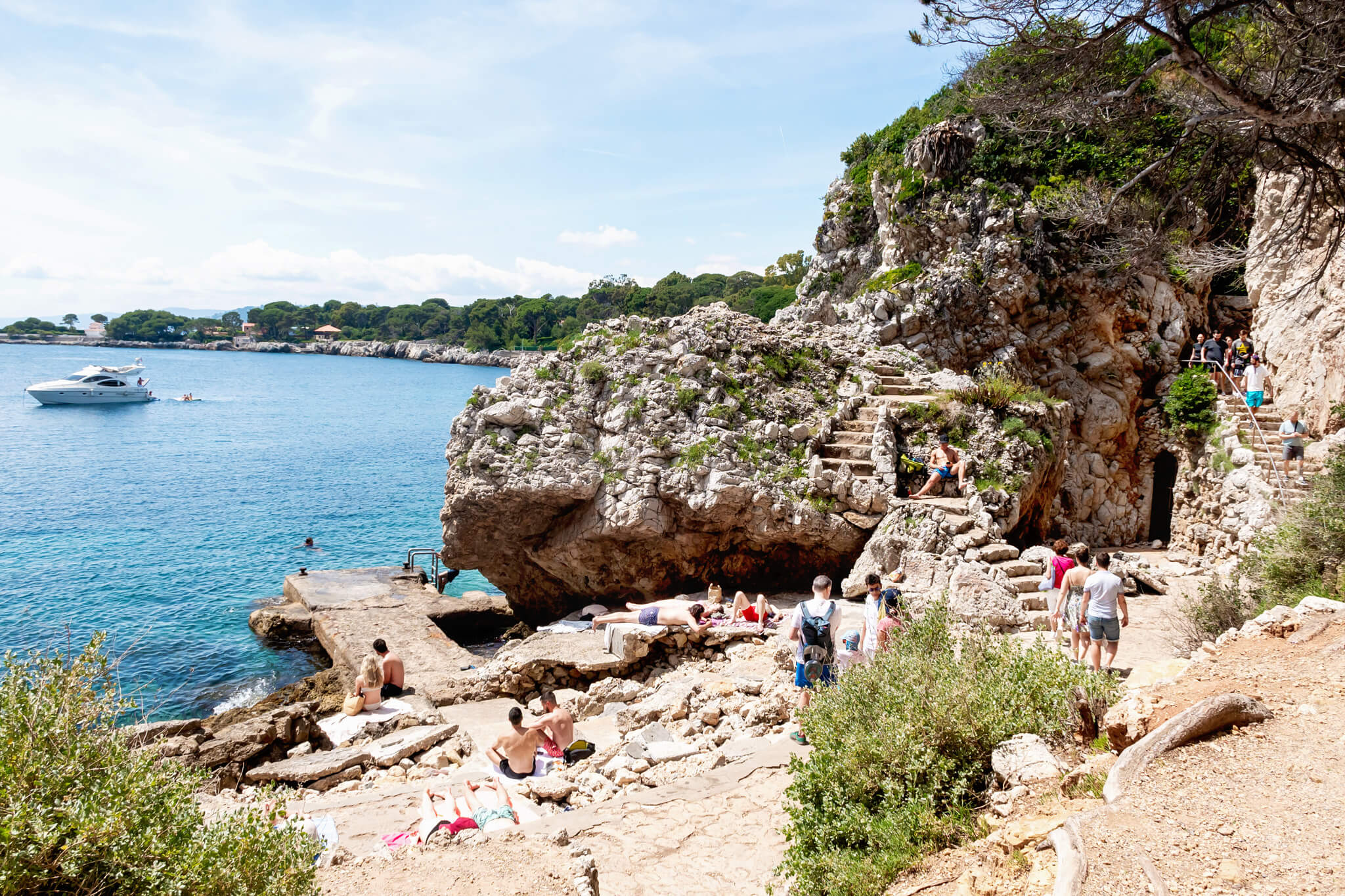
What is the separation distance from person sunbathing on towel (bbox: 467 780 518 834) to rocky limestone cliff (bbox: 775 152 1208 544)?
50.4 feet

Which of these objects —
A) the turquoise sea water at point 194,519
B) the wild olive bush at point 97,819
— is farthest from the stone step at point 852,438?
the wild olive bush at point 97,819

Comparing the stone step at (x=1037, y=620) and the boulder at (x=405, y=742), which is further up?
the stone step at (x=1037, y=620)

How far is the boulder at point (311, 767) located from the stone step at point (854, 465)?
931 cm

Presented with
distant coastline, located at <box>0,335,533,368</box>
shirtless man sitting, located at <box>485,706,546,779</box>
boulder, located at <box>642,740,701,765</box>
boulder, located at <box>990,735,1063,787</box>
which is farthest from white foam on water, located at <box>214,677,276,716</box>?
distant coastline, located at <box>0,335,533,368</box>

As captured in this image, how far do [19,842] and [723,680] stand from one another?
8.08 m

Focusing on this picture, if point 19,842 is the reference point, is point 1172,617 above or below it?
below

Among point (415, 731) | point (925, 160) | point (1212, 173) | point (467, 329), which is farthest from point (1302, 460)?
point (467, 329)

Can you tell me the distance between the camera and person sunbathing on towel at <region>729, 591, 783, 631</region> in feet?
42.3

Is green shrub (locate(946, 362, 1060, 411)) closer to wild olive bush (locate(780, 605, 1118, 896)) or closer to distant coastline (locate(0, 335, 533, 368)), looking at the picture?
wild olive bush (locate(780, 605, 1118, 896))

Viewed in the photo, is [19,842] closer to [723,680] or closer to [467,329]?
[723,680]

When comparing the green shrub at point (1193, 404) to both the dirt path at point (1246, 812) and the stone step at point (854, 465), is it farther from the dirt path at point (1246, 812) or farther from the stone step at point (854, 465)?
the dirt path at point (1246, 812)

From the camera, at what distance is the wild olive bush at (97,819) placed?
3516mm

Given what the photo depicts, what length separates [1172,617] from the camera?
33.9 feet

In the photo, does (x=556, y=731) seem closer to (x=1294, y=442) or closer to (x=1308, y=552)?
(x=1308, y=552)
